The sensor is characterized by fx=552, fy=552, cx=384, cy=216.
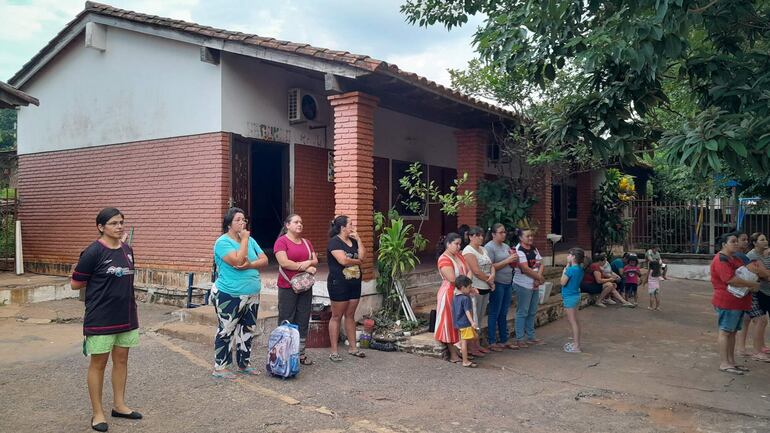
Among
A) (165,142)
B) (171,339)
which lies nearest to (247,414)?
(171,339)

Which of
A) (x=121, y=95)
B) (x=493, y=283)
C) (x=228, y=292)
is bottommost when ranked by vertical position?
(x=493, y=283)

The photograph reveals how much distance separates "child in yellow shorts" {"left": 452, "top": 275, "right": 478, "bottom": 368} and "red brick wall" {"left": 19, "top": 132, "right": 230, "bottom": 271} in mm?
4186

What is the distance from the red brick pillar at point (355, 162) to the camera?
7.72m

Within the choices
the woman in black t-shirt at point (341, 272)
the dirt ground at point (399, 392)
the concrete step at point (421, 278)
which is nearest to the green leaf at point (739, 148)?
the dirt ground at point (399, 392)

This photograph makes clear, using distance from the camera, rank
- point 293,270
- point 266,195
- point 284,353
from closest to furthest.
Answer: point 284,353, point 293,270, point 266,195

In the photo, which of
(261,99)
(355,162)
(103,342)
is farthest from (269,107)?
(103,342)

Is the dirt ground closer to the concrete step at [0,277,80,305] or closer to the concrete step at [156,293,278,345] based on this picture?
the concrete step at [156,293,278,345]

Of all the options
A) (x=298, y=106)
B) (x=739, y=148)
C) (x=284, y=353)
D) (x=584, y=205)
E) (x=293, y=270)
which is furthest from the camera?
(x=584, y=205)

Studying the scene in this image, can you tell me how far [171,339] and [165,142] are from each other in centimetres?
375

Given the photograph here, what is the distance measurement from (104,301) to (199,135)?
514 centimetres

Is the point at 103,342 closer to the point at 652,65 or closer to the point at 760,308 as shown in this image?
the point at 652,65

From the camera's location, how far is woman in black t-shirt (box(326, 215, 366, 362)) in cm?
639

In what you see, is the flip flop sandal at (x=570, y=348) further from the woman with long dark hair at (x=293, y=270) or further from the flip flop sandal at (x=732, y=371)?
the woman with long dark hair at (x=293, y=270)

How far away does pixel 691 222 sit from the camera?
17.6 m
